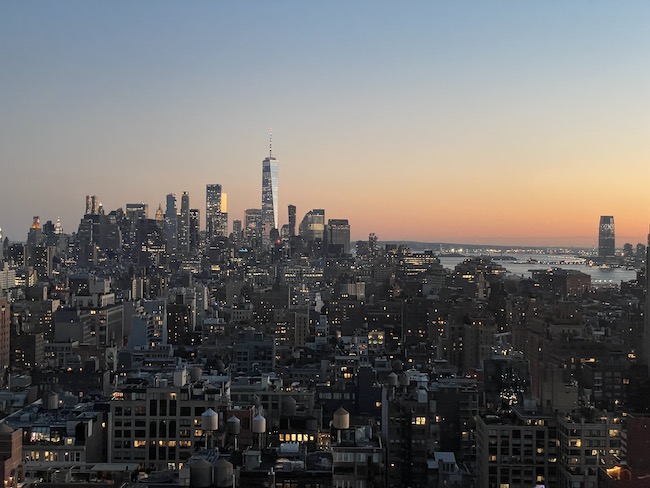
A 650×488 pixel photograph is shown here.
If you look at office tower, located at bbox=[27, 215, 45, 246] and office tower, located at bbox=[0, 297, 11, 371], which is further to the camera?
office tower, located at bbox=[27, 215, 45, 246]

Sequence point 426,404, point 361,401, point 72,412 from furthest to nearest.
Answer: point 361,401
point 426,404
point 72,412

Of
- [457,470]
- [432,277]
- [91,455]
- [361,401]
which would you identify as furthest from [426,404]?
[432,277]

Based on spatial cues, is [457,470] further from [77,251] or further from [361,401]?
[77,251]

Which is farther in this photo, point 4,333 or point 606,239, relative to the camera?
point 606,239

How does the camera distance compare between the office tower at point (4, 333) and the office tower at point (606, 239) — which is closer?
the office tower at point (4, 333)

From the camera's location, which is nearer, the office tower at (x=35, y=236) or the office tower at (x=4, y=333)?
the office tower at (x=4, y=333)

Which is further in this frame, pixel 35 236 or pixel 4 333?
pixel 35 236

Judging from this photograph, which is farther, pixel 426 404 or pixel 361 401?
pixel 361 401

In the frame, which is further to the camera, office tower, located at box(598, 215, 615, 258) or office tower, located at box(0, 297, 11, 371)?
office tower, located at box(598, 215, 615, 258)
